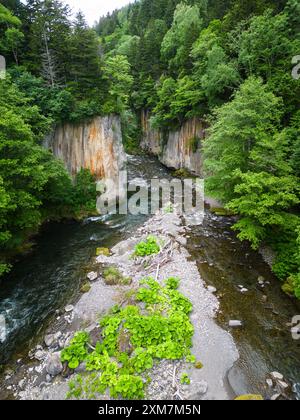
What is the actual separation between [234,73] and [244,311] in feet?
58.9

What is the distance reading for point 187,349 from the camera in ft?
25.7

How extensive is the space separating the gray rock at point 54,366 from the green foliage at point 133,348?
226mm

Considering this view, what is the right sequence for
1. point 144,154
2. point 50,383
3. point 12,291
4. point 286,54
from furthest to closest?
point 144,154 → point 286,54 → point 12,291 → point 50,383

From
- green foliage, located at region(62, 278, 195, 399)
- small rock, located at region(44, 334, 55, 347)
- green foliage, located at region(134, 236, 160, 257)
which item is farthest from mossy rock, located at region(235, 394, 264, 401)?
green foliage, located at region(134, 236, 160, 257)

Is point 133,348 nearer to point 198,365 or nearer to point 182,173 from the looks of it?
point 198,365

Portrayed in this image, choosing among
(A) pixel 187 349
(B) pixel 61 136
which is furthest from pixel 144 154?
(A) pixel 187 349

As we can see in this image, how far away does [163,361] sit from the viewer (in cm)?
743

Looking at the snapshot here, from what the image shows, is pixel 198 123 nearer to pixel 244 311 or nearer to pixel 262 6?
pixel 262 6

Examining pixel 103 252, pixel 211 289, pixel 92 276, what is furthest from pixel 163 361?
pixel 103 252

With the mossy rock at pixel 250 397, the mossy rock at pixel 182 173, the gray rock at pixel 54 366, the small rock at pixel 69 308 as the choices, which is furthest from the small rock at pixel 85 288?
the mossy rock at pixel 182 173

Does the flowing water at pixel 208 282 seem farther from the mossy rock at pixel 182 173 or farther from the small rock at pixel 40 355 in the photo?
the mossy rock at pixel 182 173

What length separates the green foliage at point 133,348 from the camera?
675 cm

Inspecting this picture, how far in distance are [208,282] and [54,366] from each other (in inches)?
276
